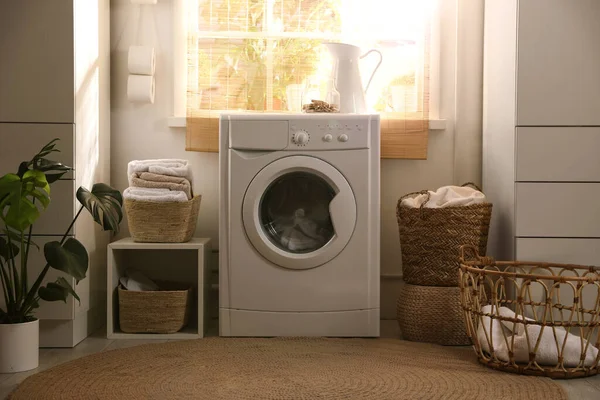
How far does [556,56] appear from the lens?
2.73 m

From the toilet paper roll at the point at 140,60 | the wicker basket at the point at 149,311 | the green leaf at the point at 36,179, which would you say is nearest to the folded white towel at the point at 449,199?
the wicker basket at the point at 149,311

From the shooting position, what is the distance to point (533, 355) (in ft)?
7.52

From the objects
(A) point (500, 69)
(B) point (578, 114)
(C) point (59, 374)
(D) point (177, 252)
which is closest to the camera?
(C) point (59, 374)

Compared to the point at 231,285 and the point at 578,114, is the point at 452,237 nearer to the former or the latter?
the point at 578,114

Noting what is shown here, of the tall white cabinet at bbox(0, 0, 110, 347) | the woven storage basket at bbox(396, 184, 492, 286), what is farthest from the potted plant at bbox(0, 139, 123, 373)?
the woven storage basket at bbox(396, 184, 492, 286)

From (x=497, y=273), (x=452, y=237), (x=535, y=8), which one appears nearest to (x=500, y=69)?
(x=535, y=8)

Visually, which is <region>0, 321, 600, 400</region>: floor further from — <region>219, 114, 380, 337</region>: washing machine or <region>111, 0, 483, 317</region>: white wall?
<region>111, 0, 483, 317</region>: white wall

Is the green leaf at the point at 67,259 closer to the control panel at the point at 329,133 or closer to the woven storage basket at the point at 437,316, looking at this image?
the control panel at the point at 329,133

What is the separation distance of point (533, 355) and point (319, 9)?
181 cm

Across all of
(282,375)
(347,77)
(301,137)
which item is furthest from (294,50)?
(282,375)

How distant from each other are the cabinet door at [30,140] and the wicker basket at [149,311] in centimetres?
59

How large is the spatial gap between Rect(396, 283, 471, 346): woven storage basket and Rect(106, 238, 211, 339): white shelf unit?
2.64 feet

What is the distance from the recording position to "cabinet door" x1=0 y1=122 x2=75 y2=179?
8.66ft

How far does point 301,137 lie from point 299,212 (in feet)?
0.92
